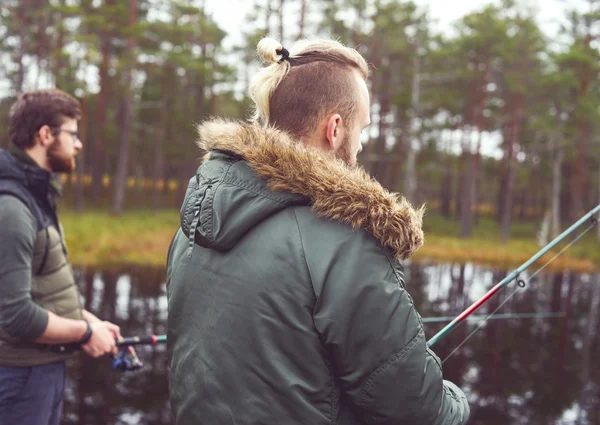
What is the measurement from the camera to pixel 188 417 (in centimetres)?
166

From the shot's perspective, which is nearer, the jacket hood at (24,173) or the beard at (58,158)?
the jacket hood at (24,173)

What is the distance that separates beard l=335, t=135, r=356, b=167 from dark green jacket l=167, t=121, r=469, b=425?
0.14m

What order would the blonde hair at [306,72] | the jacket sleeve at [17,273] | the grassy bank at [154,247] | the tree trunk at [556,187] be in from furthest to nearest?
the tree trunk at [556,187], the grassy bank at [154,247], the jacket sleeve at [17,273], the blonde hair at [306,72]

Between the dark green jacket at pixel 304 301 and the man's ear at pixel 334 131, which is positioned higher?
the man's ear at pixel 334 131

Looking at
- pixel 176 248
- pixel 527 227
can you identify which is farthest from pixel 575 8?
pixel 176 248

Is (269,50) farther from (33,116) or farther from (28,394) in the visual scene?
(28,394)

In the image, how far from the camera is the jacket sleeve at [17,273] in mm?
2602

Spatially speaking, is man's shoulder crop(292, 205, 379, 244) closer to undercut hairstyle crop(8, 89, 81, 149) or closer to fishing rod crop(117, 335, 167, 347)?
fishing rod crop(117, 335, 167, 347)

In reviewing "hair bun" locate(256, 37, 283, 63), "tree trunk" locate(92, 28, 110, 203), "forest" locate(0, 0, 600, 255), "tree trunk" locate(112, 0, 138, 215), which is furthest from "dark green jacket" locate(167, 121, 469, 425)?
"tree trunk" locate(92, 28, 110, 203)

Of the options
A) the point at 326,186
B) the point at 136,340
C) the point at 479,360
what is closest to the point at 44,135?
the point at 136,340

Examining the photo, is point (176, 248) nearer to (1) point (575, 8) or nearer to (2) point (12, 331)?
(2) point (12, 331)

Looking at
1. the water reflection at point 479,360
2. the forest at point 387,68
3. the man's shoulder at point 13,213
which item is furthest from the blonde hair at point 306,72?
the forest at point 387,68

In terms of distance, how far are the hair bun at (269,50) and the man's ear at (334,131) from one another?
0.90 feet

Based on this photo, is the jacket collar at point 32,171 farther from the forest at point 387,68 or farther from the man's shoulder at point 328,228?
the forest at point 387,68
